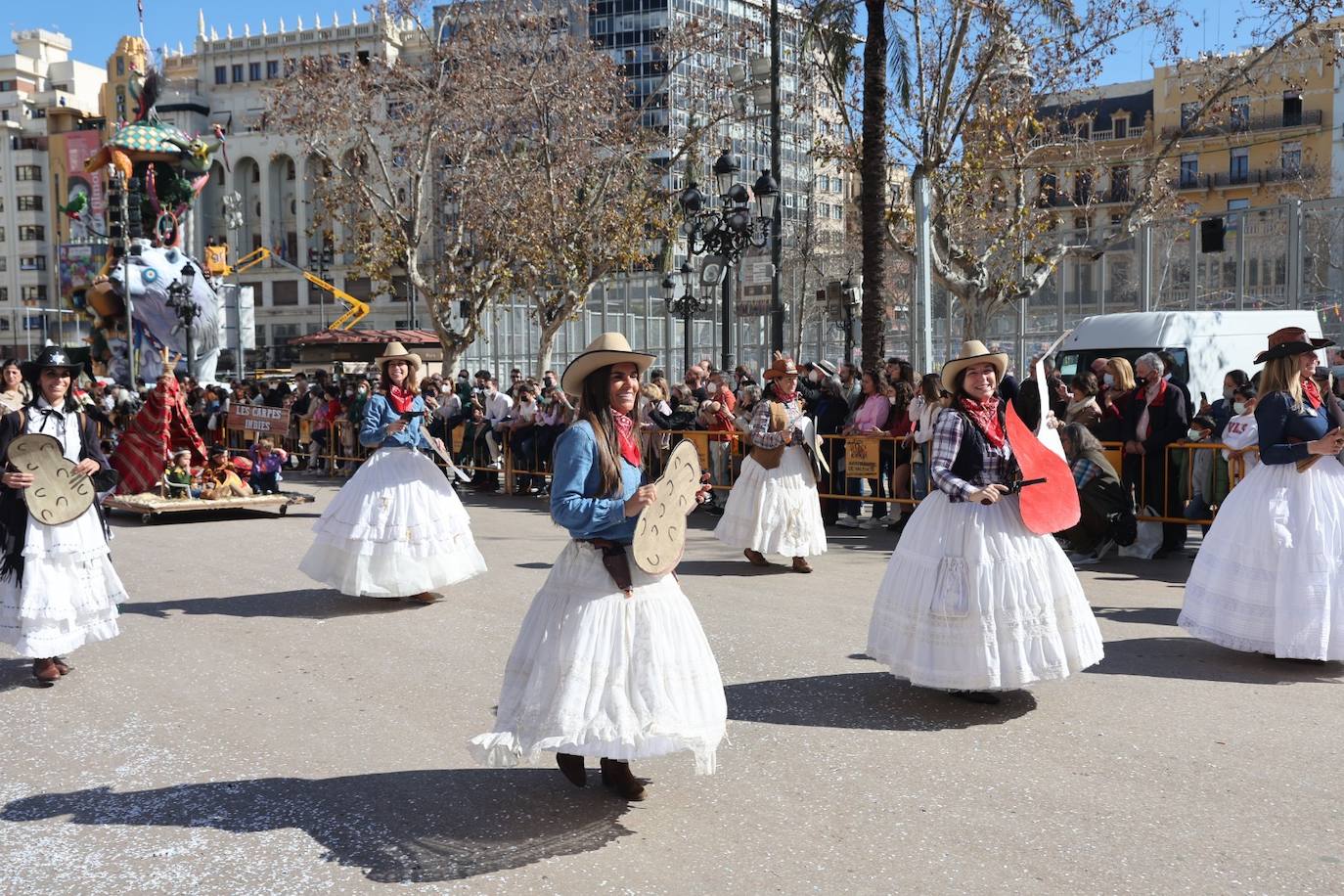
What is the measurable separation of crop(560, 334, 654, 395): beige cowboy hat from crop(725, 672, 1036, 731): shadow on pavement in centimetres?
216

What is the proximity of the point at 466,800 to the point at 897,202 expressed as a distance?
66.1ft

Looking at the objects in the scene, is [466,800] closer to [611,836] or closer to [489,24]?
[611,836]

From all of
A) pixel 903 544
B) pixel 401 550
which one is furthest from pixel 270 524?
pixel 903 544

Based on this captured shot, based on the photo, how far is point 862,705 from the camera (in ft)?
20.6

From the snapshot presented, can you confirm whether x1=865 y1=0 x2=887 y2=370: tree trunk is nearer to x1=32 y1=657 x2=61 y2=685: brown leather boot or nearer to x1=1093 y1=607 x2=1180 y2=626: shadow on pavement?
x1=1093 y1=607 x2=1180 y2=626: shadow on pavement

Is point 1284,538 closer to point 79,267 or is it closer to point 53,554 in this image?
point 53,554

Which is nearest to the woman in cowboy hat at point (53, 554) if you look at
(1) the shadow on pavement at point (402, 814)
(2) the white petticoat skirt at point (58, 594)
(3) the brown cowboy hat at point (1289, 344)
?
(2) the white petticoat skirt at point (58, 594)

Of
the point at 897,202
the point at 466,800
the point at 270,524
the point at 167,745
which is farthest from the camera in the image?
the point at 897,202

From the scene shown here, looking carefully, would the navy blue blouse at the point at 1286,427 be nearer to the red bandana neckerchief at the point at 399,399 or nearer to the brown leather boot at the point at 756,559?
the brown leather boot at the point at 756,559

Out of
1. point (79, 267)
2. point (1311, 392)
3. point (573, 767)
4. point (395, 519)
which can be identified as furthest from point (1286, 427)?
point (79, 267)

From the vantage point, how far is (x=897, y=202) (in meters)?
23.4

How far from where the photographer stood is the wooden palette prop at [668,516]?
178 inches

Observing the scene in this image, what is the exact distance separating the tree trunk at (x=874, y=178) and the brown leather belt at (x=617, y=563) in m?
10.7

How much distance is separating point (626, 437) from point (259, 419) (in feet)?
62.9
